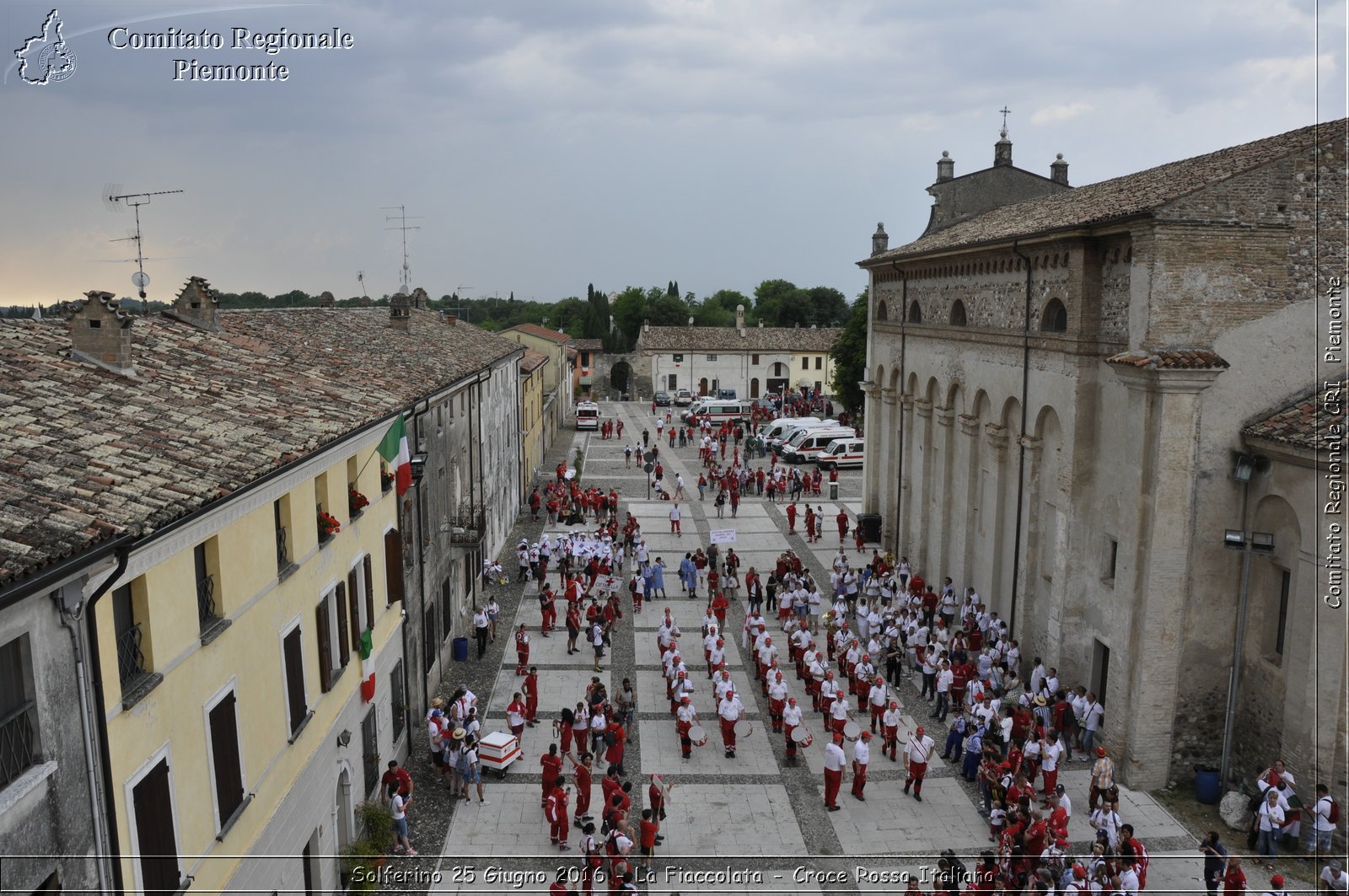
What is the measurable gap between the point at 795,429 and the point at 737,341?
119 ft

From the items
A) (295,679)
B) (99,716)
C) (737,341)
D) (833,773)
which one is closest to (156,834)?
(99,716)

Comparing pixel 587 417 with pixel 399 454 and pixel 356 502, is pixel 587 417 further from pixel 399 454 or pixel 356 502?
pixel 356 502

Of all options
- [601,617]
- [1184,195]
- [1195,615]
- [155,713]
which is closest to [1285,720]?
[1195,615]

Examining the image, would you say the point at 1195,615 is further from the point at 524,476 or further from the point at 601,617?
the point at 524,476

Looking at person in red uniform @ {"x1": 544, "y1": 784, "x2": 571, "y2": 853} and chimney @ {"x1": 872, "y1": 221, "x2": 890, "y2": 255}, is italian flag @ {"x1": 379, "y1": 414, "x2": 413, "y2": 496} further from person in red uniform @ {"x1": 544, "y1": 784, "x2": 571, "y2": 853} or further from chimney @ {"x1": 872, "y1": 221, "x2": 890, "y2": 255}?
chimney @ {"x1": 872, "y1": 221, "x2": 890, "y2": 255}

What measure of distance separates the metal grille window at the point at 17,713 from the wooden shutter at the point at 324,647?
634cm

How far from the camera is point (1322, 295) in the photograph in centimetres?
1617

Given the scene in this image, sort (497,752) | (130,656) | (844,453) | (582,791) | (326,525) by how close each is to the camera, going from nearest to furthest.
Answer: (130,656)
(326,525)
(582,791)
(497,752)
(844,453)

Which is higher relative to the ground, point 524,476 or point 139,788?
point 139,788

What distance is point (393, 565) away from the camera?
17281 millimetres

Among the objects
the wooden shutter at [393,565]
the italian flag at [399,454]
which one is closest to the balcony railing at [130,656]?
the italian flag at [399,454]

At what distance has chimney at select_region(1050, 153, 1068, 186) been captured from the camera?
36.0m

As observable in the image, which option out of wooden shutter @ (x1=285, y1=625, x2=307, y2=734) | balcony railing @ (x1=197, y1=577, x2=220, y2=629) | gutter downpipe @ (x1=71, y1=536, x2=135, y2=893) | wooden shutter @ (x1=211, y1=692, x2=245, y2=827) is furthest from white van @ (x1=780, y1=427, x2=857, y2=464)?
gutter downpipe @ (x1=71, y1=536, x2=135, y2=893)

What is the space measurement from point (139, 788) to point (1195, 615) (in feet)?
52.9
